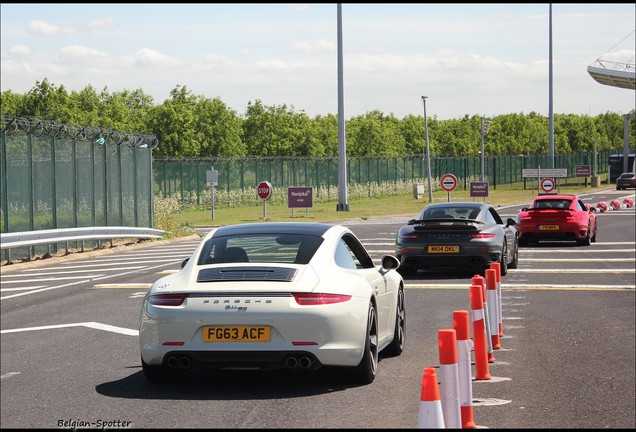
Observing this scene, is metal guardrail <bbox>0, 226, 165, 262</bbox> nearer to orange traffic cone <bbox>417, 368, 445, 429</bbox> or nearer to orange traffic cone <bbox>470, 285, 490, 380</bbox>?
orange traffic cone <bbox>470, 285, 490, 380</bbox>

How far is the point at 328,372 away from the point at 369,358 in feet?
3.09

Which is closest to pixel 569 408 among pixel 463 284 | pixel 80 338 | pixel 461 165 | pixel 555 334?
pixel 555 334

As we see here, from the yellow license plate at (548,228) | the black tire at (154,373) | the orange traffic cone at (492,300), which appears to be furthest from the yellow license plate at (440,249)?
the black tire at (154,373)

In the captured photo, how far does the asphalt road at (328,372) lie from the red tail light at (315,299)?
74 centimetres

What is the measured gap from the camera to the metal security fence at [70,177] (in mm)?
26703

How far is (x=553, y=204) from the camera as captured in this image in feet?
97.8

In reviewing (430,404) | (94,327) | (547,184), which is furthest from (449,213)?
(547,184)

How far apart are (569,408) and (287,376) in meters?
2.49

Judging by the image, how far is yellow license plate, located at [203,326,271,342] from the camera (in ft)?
28.7

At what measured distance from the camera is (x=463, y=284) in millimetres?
19672

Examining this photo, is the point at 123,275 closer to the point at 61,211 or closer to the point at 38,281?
the point at 38,281

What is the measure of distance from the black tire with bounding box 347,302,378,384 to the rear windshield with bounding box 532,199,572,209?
2047 cm

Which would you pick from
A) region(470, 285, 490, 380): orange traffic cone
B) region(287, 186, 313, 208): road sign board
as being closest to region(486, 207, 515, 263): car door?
region(470, 285, 490, 380): orange traffic cone

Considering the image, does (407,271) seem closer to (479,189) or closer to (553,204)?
(553,204)
